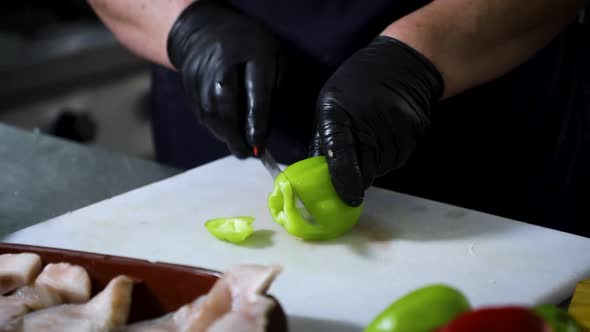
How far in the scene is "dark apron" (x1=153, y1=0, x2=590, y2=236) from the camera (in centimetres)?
145

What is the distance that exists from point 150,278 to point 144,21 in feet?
3.08

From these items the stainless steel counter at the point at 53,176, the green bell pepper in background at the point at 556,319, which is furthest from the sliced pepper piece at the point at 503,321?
the stainless steel counter at the point at 53,176

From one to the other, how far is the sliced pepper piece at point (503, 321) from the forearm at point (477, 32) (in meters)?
0.83

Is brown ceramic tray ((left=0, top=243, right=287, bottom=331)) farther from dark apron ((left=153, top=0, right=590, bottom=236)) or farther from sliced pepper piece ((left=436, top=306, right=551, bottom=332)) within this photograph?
dark apron ((left=153, top=0, right=590, bottom=236))

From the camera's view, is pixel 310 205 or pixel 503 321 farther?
pixel 310 205

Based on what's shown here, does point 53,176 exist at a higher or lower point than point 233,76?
lower

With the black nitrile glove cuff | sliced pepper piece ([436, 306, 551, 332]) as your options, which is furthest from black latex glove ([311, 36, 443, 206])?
sliced pepper piece ([436, 306, 551, 332])

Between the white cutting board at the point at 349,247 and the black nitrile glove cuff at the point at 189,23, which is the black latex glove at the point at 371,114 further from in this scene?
the black nitrile glove cuff at the point at 189,23

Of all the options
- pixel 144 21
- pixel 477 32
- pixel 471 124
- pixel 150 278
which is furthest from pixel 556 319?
pixel 144 21

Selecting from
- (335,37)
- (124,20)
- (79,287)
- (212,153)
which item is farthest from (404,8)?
(79,287)

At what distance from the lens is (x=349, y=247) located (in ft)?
3.58

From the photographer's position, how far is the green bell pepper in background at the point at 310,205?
1092 millimetres

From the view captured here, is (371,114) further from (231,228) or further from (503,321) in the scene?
(503,321)

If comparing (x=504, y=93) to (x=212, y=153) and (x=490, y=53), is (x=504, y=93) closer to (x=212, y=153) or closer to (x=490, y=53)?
(x=490, y=53)
